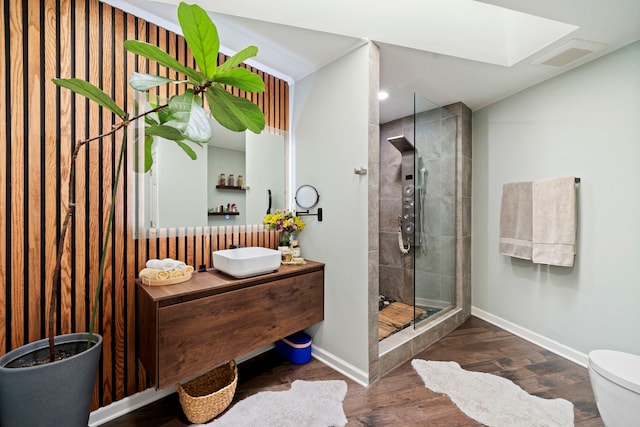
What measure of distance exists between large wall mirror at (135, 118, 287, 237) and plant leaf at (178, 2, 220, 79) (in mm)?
1026

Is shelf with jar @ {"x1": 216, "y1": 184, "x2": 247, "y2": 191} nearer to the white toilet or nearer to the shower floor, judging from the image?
the shower floor

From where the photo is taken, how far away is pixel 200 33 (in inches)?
38.2

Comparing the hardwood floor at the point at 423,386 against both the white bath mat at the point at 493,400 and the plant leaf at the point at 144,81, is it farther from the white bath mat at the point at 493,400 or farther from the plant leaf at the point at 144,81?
the plant leaf at the point at 144,81

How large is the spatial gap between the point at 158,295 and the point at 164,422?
2.84 feet

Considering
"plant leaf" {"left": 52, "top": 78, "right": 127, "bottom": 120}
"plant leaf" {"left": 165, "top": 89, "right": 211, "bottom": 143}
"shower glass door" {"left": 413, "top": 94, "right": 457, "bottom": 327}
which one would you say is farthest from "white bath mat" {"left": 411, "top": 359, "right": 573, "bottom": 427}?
"plant leaf" {"left": 52, "top": 78, "right": 127, "bottom": 120}

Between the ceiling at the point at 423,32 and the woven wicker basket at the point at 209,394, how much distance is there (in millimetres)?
2316

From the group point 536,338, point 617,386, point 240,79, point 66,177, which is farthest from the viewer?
point 536,338

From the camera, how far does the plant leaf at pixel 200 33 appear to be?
936mm

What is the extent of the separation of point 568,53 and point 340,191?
6.71ft

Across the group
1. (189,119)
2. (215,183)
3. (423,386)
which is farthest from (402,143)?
(189,119)

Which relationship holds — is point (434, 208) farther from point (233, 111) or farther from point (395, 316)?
point (233, 111)

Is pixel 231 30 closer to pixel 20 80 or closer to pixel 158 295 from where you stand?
pixel 20 80

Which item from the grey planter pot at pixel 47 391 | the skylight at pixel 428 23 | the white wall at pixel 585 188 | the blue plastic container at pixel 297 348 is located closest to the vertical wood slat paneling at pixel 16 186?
the grey planter pot at pixel 47 391

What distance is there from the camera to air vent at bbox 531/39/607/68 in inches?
72.8
